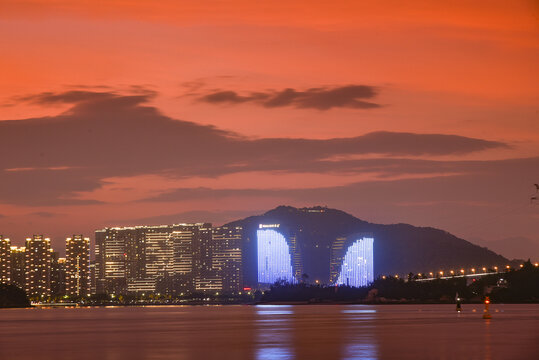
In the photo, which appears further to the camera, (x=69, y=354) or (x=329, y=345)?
(x=329, y=345)

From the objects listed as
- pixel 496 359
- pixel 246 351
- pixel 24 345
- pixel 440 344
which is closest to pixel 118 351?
pixel 246 351

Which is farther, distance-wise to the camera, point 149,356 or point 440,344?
point 440,344

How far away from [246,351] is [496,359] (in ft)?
38.3

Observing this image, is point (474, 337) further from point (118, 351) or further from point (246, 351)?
point (118, 351)

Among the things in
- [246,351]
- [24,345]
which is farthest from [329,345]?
[24,345]

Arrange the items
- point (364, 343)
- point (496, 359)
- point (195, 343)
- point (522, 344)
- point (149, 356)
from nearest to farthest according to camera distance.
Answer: point (496, 359), point (149, 356), point (522, 344), point (364, 343), point (195, 343)

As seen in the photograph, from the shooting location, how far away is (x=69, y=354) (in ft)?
137

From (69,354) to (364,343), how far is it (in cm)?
1398

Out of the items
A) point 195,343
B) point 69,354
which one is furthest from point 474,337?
point 69,354

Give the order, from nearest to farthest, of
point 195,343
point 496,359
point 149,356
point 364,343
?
1. point 496,359
2. point 149,356
3. point 364,343
4. point 195,343

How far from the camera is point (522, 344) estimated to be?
4353 centimetres

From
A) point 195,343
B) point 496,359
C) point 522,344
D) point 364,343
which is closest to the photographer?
point 496,359

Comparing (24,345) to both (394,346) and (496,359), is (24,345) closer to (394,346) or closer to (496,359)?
(394,346)

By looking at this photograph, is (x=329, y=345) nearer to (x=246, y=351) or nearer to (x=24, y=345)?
(x=246, y=351)
